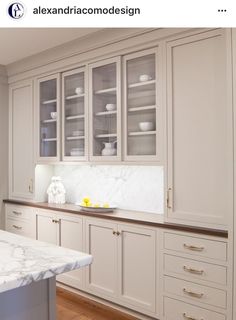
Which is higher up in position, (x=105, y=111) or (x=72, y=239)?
(x=105, y=111)

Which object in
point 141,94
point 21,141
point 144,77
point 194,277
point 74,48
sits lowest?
point 194,277

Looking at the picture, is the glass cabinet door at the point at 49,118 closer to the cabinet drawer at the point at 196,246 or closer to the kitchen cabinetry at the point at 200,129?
the kitchen cabinetry at the point at 200,129

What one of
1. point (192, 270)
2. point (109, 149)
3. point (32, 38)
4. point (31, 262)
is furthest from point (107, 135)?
point (31, 262)

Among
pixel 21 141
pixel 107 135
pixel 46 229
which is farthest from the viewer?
pixel 21 141

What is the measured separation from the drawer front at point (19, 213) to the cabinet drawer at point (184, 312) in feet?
6.10

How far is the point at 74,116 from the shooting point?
3461 mm

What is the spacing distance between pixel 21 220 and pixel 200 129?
2.46 m

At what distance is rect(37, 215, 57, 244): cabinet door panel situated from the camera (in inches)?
138

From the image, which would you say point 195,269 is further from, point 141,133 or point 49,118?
point 49,118

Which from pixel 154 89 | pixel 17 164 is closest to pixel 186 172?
pixel 154 89

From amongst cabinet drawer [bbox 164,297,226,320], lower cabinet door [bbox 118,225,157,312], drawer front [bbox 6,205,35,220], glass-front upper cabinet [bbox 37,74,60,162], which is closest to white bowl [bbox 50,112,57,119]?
glass-front upper cabinet [bbox 37,74,60,162]

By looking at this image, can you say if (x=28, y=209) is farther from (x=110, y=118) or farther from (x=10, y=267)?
(x=10, y=267)

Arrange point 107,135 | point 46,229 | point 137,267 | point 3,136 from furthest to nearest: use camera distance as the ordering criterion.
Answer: point 3,136
point 46,229
point 107,135
point 137,267
